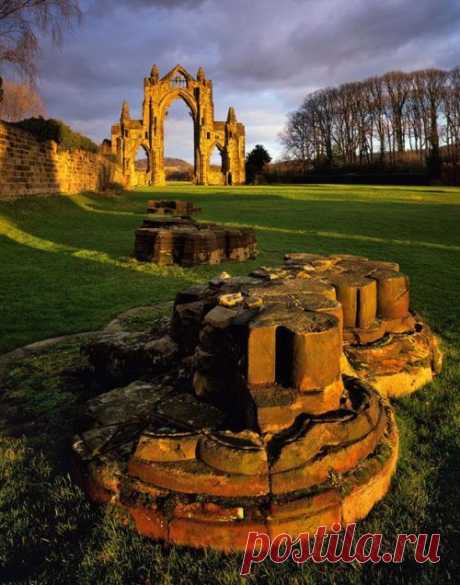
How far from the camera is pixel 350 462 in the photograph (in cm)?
202

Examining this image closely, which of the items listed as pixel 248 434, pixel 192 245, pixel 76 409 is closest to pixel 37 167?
pixel 192 245

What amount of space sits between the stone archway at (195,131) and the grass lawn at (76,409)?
39.7 metres

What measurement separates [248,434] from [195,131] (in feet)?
169

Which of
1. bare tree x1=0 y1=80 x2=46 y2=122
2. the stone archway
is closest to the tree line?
the stone archway

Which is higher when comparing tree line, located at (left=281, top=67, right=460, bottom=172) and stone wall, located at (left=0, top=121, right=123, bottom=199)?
tree line, located at (left=281, top=67, right=460, bottom=172)

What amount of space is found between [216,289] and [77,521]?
6.38 ft

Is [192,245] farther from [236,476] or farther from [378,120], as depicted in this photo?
[378,120]

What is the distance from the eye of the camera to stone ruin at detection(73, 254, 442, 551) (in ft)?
6.01

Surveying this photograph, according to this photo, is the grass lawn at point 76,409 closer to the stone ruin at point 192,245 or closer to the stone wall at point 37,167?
the stone ruin at point 192,245

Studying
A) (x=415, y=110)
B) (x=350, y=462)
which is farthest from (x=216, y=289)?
(x=415, y=110)

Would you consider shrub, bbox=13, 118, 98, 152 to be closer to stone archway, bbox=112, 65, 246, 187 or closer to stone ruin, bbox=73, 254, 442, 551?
stone ruin, bbox=73, 254, 442, 551

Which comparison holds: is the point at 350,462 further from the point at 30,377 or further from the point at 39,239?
the point at 39,239

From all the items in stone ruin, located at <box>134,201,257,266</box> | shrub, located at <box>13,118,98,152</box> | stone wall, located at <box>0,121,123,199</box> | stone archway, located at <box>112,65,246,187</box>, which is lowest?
stone ruin, located at <box>134,201,257,266</box>

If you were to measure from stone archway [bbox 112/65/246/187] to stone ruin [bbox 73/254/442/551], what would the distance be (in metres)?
47.5
